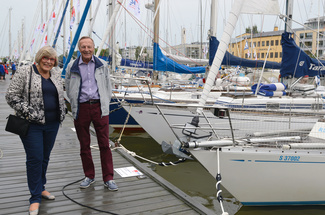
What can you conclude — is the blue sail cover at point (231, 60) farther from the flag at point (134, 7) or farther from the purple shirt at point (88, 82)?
the purple shirt at point (88, 82)

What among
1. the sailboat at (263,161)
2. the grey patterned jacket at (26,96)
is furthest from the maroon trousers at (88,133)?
the sailboat at (263,161)

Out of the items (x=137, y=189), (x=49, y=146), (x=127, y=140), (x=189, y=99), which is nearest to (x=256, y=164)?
(x=137, y=189)

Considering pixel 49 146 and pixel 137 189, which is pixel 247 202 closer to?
pixel 137 189

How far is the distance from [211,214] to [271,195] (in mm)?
2178

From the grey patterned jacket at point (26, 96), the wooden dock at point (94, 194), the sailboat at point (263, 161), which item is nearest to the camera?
the grey patterned jacket at point (26, 96)

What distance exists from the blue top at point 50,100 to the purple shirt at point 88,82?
429mm

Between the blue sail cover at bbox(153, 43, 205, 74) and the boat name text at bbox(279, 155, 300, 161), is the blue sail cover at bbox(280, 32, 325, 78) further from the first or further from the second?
the blue sail cover at bbox(153, 43, 205, 74)

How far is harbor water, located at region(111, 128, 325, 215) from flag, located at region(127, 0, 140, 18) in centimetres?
550

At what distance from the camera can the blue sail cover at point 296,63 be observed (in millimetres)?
→ 8320

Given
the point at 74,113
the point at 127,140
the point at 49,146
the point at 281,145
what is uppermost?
the point at 74,113

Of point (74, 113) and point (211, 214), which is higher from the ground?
point (74, 113)

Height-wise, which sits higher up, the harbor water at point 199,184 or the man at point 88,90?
the man at point 88,90

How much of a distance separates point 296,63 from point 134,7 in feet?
23.8

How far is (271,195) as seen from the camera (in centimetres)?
492
